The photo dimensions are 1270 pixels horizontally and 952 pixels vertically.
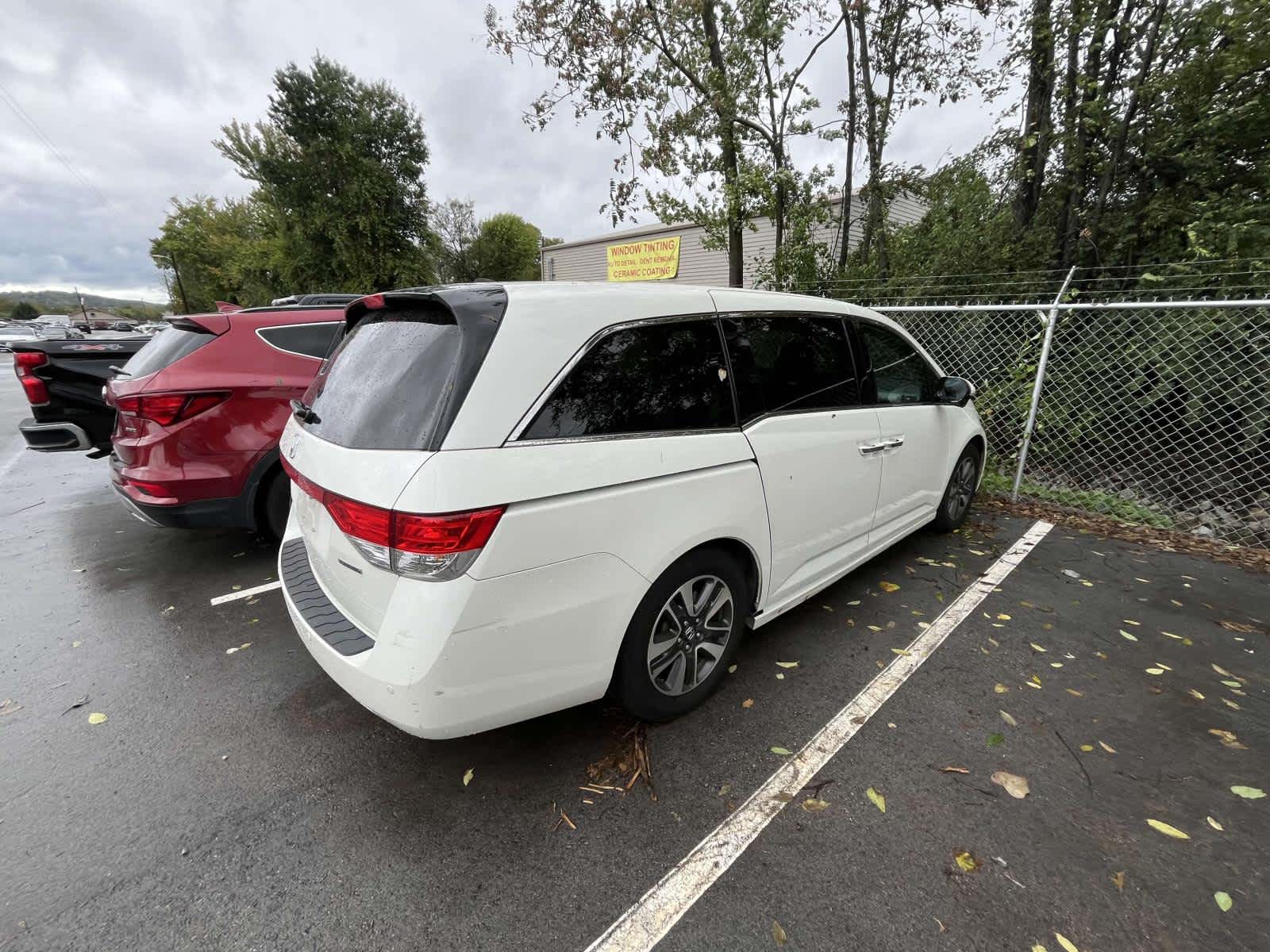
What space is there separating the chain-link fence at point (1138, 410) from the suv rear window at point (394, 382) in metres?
4.89

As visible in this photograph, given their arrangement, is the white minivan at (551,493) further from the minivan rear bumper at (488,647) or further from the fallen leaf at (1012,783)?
the fallen leaf at (1012,783)

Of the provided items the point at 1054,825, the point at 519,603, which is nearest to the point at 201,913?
the point at 519,603

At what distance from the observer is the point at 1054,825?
180cm

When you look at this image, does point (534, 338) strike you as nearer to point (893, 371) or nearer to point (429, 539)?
point (429, 539)

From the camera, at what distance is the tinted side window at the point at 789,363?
2.37 meters

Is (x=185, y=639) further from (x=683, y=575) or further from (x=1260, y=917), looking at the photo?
(x=1260, y=917)

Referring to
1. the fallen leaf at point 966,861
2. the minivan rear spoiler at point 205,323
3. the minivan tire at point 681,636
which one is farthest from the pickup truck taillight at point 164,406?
the fallen leaf at point 966,861

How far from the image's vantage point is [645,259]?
20297 millimetres

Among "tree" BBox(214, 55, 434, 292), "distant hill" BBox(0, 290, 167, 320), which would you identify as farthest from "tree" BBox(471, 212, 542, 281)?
"distant hill" BBox(0, 290, 167, 320)

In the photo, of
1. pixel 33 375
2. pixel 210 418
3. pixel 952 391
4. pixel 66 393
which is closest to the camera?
pixel 210 418

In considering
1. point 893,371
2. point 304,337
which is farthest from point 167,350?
point 893,371

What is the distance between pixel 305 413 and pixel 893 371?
127 inches

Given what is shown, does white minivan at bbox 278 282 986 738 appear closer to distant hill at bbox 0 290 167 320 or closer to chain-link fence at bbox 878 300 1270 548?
chain-link fence at bbox 878 300 1270 548

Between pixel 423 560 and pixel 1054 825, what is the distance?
224 cm
